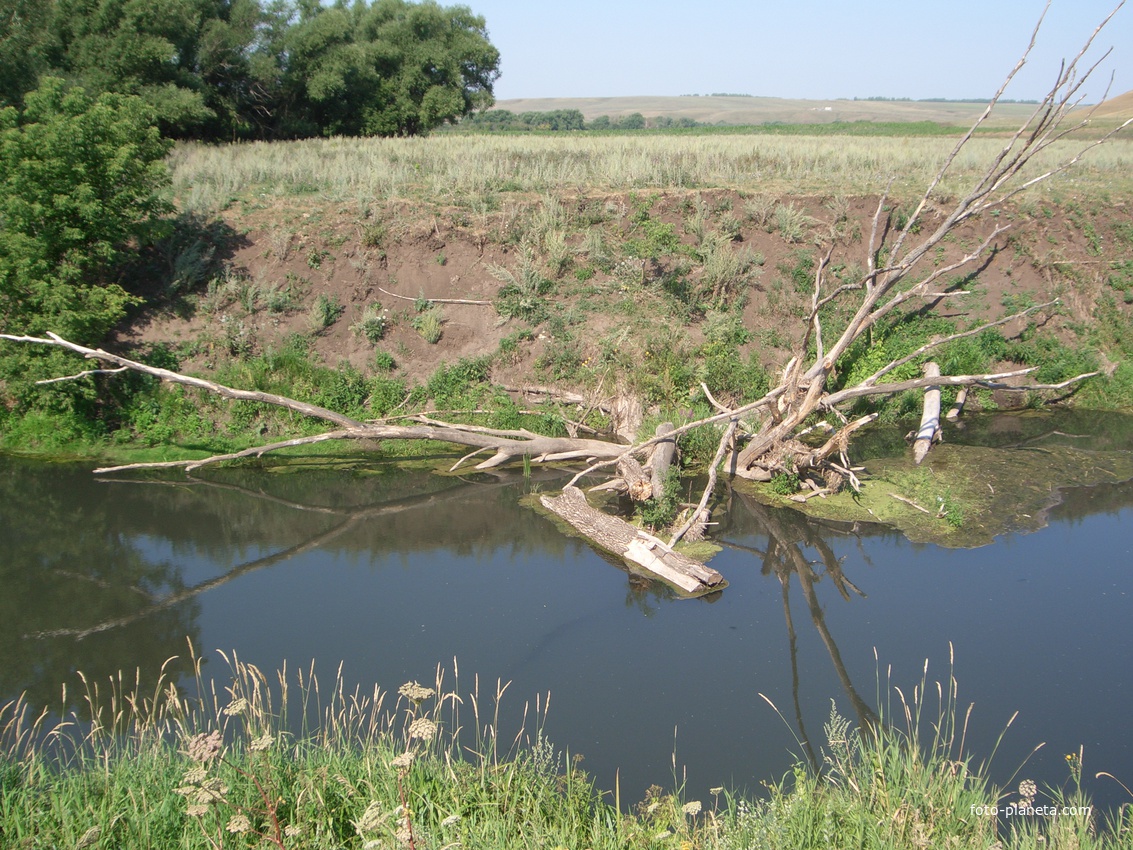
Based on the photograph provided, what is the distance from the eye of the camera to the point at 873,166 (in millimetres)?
20641

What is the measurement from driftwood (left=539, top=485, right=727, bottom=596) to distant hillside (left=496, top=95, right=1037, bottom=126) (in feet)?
286

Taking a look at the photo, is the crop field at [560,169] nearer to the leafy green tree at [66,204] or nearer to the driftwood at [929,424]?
the leafy green tree at [66,204]

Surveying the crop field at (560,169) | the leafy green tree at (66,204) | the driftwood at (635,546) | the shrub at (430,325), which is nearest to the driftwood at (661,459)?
the driftwood at (635,546)

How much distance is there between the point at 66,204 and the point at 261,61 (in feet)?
50.3

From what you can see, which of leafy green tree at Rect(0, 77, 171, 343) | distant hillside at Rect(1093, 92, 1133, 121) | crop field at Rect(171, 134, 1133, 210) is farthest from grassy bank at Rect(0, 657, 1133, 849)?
distant hillside at Rect(1093, 92, 1133, 121)

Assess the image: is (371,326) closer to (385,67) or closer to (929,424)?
(929,424)

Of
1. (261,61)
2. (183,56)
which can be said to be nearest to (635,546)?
(183,56)

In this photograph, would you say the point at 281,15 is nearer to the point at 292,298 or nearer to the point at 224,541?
the point at 292,298

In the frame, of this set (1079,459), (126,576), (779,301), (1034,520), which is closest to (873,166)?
(779,301)

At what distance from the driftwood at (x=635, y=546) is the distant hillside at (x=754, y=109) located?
87.2m

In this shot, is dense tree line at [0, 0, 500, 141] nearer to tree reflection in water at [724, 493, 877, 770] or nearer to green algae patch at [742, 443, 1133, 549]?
tree reflection in water at [724, 493, 877, 770]

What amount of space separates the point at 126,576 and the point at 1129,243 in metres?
19.0

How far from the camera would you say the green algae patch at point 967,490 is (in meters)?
10.6

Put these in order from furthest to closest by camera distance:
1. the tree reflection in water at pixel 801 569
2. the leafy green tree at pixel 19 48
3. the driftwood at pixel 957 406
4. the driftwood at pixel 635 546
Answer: the leafy green tree at pixel 19 48, the driftwood at pixel 957 406, the driftwood at pixel 635 546, the tree reflection in water at pixel 801 569
